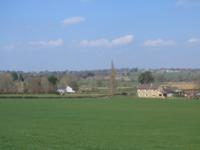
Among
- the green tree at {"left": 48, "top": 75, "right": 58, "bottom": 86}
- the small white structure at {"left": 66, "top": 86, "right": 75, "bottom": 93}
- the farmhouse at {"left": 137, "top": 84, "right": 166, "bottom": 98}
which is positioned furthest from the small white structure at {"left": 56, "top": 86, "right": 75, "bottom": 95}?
the farmhouse at {"left": 137, "top": 84, "right": 166, "bottom": 98}

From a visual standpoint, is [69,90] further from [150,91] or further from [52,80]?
[150,91]

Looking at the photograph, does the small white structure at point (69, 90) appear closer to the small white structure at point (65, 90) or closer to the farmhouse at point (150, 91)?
the small white structure at point (65, 90)

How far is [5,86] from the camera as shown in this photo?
172m

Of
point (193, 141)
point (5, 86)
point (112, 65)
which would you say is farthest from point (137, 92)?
point (193, 141)

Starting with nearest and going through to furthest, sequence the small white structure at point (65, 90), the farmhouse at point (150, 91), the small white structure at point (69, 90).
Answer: the small white structure at point (65, 90), the farmhouse at point (150, 91), the small white structure at point (69, 90)

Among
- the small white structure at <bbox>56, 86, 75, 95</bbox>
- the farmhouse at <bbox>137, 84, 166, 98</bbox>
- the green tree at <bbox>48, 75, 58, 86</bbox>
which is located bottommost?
the farmhouse at <bbox>137, 84, 166, 98</bbox>

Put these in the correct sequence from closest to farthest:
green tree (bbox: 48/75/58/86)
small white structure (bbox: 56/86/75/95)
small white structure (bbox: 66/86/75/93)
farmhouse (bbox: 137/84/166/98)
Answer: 1. small white structure (bbox: 56/86/75/95)
2. farmhouse (bbox: 137/84/166/98)
3. green tree (bbox: 48/75/58/86)
4. small white structure (bbox: 66/86/75/93)

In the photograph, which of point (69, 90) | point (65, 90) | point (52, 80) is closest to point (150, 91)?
point (69, 90)

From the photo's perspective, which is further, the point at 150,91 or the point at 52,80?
the point at 52,80

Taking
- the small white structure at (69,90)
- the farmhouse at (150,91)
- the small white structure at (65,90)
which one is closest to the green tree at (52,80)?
the small white structure at (65,90)

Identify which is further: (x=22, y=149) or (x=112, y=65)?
(x=112, y=65)

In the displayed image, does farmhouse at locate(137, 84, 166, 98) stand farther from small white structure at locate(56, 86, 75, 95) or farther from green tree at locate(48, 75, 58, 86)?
green tree at locate(48, 75, 58, 86)

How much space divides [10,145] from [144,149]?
6673 mm

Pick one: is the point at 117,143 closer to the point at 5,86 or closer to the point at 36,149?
the point at 36,149
